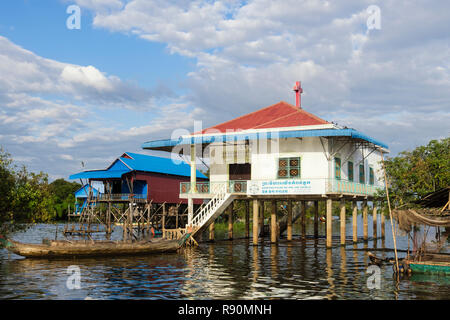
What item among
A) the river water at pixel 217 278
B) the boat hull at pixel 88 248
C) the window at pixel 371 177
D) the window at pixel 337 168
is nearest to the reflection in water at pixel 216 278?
the river water at pixel 217 278

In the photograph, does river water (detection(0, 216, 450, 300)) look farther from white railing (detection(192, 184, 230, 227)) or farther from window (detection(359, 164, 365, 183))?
window (detection(359, 164, 365, 183))

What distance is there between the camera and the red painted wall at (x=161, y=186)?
3841 centimetres

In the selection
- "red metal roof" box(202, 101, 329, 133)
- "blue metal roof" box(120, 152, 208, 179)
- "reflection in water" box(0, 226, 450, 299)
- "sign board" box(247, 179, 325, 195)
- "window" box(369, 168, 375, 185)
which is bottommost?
"reflection in water" box(0, 226, 450, 299)

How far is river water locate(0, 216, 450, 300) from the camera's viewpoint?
15320mm

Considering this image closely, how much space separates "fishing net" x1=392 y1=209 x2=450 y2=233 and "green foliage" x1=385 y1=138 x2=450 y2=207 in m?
9.66

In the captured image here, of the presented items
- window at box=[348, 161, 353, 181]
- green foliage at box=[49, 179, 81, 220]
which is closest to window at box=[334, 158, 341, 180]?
window at box=[348, 161, 353, 181]

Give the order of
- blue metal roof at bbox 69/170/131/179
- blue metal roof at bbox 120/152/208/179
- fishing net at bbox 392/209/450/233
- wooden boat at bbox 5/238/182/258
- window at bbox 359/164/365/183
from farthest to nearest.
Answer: blue metal roof at bbox 120/152/208/179
blue metal roof at bbox 69/170/131/179
window at bbox 359/164/365/183
wooden boat at bbox 5/238/182/258
fishing net at bbox 392/209/450/233

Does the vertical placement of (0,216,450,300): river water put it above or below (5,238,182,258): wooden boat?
below

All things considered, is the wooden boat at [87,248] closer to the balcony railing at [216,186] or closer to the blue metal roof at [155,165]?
the balcony railing at [216,186]

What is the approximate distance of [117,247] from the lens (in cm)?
2498

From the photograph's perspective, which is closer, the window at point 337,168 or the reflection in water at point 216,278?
the reflection in water at point 216,278

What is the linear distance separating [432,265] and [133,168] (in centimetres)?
2434

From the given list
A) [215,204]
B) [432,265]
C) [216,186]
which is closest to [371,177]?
[216,186]
